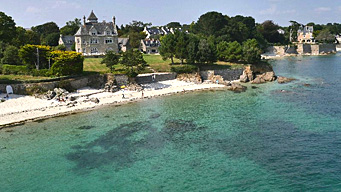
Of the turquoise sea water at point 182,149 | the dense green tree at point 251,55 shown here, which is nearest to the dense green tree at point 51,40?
the turquoise sea water at point 182,149

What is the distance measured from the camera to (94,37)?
7412 cm

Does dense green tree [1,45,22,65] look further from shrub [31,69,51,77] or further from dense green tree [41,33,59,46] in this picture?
dense green tree [41,33,59,46]

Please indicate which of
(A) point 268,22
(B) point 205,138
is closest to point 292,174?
(B) point 205,138

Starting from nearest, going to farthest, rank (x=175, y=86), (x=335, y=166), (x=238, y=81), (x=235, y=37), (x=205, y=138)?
(x=335, y=166) < (x=205, y=138) < (x=175, y=86) < (x=238, y=81) < (x=235, y=37)

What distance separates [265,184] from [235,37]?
89.7m

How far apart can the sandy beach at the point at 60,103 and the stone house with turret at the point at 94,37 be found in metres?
28.4

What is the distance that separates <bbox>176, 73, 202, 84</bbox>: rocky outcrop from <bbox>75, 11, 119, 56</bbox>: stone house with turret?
27.2m

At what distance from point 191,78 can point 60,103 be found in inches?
1082

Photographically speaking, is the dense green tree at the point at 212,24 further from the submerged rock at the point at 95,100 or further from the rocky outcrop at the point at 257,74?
the submerged rock at the point at 95,100

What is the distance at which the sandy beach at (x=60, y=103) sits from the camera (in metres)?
36.2

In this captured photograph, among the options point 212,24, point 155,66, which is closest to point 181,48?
point 155,66

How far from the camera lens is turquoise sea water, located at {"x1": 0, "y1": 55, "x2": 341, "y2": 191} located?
21219mm

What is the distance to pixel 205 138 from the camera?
96.0 ft

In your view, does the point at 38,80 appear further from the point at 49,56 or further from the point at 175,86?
the point at 175,86
